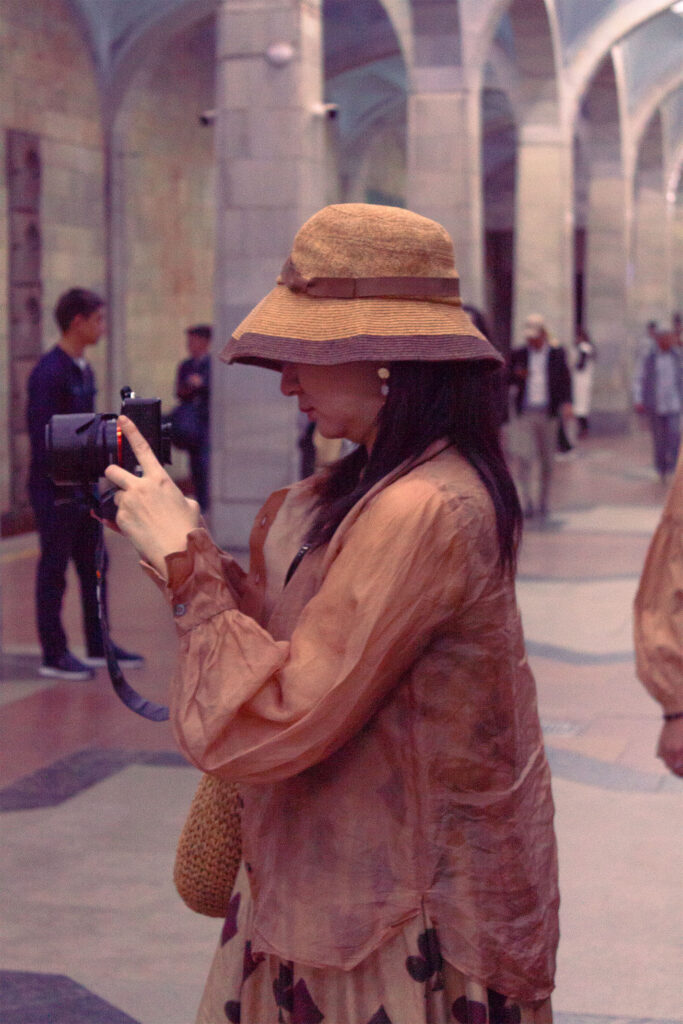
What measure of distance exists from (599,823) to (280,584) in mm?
3044

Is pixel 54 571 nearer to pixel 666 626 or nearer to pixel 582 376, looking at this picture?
pixel 666 626

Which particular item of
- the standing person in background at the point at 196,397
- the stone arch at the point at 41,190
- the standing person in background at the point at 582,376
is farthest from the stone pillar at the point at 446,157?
the standing person in background at the point at 582,376

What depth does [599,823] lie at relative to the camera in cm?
482

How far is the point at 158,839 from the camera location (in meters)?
4.65

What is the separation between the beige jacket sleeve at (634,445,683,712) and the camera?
2.54m

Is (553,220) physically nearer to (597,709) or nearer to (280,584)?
(597,709)

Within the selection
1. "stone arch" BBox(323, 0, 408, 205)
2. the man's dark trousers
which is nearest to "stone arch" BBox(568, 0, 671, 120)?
"stone arch" BBox(323, 0, 408, 205)

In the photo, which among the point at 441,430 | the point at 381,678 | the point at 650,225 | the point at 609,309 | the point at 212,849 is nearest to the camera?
the point at 381,678

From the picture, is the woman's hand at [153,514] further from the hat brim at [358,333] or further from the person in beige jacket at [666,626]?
the person in beige jacket at [666,626]

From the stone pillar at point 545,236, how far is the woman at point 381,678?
60.8 ft

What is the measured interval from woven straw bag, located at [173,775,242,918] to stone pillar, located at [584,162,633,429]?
24.1 metres

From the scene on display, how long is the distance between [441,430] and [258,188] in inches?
352

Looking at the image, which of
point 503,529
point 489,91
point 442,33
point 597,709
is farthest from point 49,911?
point 489,91

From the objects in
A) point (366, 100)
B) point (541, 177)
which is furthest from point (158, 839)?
point (366, 100)
